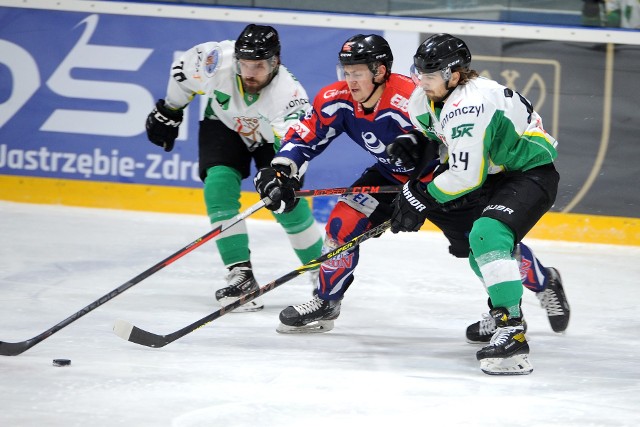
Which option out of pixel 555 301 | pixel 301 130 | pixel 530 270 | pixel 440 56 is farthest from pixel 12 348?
pixel 555 301

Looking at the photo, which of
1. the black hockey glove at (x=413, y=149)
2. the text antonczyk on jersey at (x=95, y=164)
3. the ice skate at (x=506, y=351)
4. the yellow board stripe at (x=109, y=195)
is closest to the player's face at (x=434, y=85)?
the black hockey glove at (x=413, y=149)

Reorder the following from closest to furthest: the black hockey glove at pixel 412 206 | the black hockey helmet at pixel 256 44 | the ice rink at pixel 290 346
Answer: the ice rink at pixel 290 346 → the black hockey glove at pixel 412 206 → the black hockey helmet at pixel 256 44

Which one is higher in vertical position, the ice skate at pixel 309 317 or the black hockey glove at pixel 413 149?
the black hockey glove at pixel 413 149

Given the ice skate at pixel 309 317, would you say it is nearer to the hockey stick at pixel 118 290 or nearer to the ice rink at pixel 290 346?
the ice rink at pixel 290 346

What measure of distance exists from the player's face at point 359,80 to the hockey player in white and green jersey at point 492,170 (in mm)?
218

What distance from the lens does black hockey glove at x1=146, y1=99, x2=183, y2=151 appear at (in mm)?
4578

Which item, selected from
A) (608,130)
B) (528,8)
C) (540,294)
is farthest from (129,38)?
(540,294)

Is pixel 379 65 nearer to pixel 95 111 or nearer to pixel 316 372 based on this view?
pixel 316 372

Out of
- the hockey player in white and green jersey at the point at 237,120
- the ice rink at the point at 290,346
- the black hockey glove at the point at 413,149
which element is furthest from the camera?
the hockey player in white and green jersey at the point at 237,120

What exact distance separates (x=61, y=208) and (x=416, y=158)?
315 cm

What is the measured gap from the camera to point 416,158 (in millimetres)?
3723

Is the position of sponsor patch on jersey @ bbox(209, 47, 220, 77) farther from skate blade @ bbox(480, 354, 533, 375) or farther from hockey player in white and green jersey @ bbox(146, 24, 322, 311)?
skate blade @ bbox(480, 354, 533, 375)

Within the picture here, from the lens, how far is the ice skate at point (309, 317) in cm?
395

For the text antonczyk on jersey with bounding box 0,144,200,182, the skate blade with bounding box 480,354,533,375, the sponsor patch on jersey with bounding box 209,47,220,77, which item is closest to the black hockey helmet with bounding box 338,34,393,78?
the sponsor patch on jersey with bounding box 209,47,220,77
